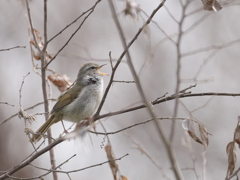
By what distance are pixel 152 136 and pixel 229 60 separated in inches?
124

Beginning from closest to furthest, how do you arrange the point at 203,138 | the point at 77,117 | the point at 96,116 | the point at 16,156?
the point at 203,138 < the point at 96,116 < the point at 77,117 < the point at 16,156

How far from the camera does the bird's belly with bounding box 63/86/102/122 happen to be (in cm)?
558

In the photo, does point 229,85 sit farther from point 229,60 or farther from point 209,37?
point 209,37

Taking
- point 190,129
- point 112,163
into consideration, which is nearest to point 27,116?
point 112,163

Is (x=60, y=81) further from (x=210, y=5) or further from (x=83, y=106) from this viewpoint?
(x=210, y=5)

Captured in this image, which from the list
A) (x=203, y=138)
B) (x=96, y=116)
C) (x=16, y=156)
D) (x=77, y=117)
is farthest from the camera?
(x=16, y=156)

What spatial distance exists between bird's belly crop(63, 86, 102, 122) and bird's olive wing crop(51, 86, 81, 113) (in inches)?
2.6

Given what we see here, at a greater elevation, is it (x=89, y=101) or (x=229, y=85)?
(x=229, y=85)

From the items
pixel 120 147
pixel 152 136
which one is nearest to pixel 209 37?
pixel 152 136

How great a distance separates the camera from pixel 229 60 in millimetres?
11023

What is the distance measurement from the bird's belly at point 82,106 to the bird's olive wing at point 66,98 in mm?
67

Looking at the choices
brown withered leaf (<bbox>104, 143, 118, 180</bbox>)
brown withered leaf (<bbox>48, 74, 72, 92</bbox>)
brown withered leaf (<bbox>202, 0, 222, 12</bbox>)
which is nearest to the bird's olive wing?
brown withered leaf (<bbox>48, 74, 72, 92</bbox>)

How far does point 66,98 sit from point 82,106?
0.32 meters

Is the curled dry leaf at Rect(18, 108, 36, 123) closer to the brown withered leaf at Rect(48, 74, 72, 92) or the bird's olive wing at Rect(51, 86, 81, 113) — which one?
the bird's olive wing at Rect(51, 86, 81, 113)
